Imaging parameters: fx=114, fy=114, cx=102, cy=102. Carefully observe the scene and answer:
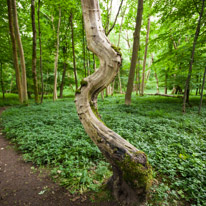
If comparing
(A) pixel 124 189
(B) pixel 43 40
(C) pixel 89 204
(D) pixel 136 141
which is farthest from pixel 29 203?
(B) pixel 43 40

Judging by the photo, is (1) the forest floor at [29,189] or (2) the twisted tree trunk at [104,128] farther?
(1) the forest floor at [29,189]

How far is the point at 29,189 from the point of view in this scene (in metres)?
2.34

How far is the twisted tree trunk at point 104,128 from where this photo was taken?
149 centimetres

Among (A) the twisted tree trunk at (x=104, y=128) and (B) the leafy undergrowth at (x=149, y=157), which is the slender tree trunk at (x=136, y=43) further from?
(A) the twisted tree trunk at (x=104, y=128)

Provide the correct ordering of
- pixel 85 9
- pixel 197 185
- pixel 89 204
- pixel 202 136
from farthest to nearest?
pixel 202 136, pixel 197 185, pixel 89 204, pixel 85 9

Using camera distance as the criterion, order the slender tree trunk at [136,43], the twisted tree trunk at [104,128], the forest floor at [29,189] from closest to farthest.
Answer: the twisted tree trunk at [104,128] → the forest floor at [29,189] → the slender tree trunk at [136,43]

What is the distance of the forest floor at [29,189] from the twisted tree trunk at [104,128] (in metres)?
0.76

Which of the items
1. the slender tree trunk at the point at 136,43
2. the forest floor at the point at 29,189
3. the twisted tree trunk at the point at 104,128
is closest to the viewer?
the twisted tree trunk at the point at 104,128

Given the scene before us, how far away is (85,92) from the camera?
1720mm

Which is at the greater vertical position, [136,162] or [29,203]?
[136,162]

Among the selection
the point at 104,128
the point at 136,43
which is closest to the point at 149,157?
the point at 104,128

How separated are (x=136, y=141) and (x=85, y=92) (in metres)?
2.65

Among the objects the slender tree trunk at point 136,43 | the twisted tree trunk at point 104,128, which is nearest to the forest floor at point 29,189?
the twisted tree trunk at point 104,128

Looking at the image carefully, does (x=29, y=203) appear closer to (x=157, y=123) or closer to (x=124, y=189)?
(x=124, y=189)
